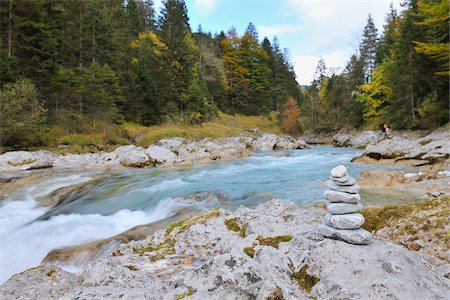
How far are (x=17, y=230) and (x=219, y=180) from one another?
8.05m

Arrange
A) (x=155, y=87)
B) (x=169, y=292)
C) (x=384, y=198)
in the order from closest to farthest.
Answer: (x=169, y=292)
(x=384, y=198)
(x=155, y=87)

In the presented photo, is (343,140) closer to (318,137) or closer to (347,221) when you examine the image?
(318,137)

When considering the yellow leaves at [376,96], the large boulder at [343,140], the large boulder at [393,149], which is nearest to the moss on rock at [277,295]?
Answer: the large boulder at [393,149]

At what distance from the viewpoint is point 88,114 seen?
1047 inches

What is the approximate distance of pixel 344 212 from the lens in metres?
3.32

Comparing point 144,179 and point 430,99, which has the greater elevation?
point 430,99

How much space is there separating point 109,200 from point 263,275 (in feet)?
30.5

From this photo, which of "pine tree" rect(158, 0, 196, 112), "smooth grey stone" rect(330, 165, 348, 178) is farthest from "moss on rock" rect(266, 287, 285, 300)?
"pine tree" rect(158, 0, 196, 112)

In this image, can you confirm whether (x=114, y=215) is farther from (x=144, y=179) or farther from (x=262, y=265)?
(x=262, y=265)

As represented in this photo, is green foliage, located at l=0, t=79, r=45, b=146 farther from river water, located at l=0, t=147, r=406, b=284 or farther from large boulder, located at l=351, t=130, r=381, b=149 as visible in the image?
large boulder, located at l=351, t=130, r=381, b=149

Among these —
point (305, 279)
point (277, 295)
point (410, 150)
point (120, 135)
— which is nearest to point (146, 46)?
point (120, 135)

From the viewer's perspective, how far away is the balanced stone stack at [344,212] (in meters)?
3.15

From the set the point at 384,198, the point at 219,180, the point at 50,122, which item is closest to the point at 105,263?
the point at 384,198

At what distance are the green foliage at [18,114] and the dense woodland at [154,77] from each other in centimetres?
7
